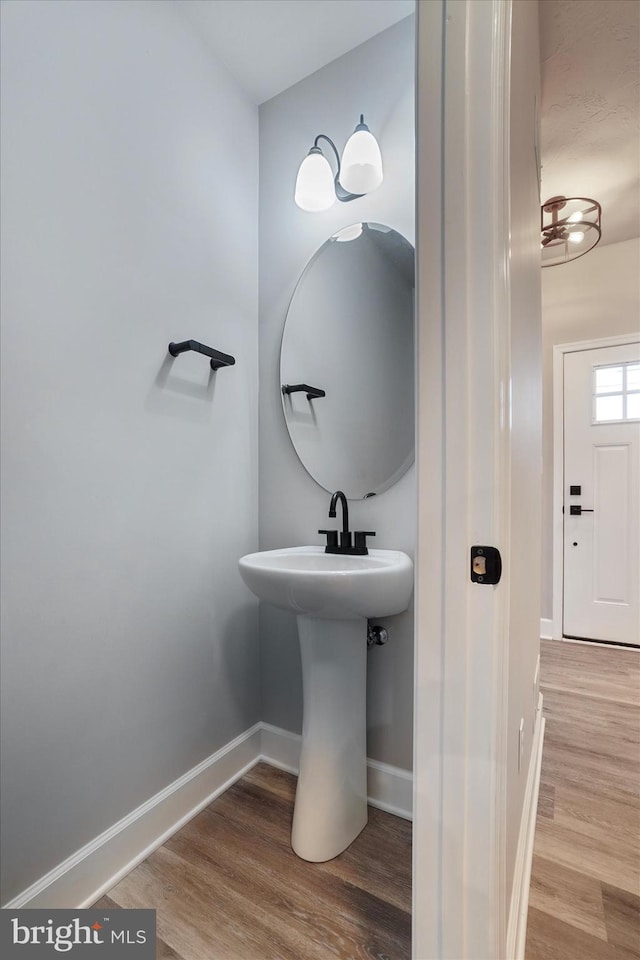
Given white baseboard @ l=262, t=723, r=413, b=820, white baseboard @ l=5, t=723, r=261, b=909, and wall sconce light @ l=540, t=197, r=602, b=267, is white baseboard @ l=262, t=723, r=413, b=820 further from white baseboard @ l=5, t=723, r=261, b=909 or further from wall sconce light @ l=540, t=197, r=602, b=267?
wall sconce light @ l=540, t=197, r=602, b=267

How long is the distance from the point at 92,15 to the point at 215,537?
1518mm

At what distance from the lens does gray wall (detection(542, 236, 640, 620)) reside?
122 inches

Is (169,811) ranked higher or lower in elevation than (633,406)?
lower

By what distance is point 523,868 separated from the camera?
3.95ft

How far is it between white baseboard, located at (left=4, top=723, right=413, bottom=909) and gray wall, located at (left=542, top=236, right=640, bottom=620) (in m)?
2.31

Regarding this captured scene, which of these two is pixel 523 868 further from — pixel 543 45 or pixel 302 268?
pixel 543 45

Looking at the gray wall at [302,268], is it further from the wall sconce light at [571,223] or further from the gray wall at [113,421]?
the wall sconce light at [571,223]

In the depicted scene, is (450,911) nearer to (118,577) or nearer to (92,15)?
(118,577)

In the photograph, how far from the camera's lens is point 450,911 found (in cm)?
71

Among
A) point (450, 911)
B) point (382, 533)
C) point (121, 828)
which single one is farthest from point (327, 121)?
point (121, 828)

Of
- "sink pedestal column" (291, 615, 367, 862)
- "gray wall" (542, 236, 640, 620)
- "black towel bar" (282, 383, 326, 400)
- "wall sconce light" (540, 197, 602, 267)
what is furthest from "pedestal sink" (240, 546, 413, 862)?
"gray wall" (542, 236, 640, 620)

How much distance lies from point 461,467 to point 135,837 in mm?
1395

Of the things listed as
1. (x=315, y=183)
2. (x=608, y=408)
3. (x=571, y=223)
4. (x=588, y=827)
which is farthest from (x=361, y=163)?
(x=608, y=408)

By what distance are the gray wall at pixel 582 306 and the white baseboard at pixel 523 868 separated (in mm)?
2017
